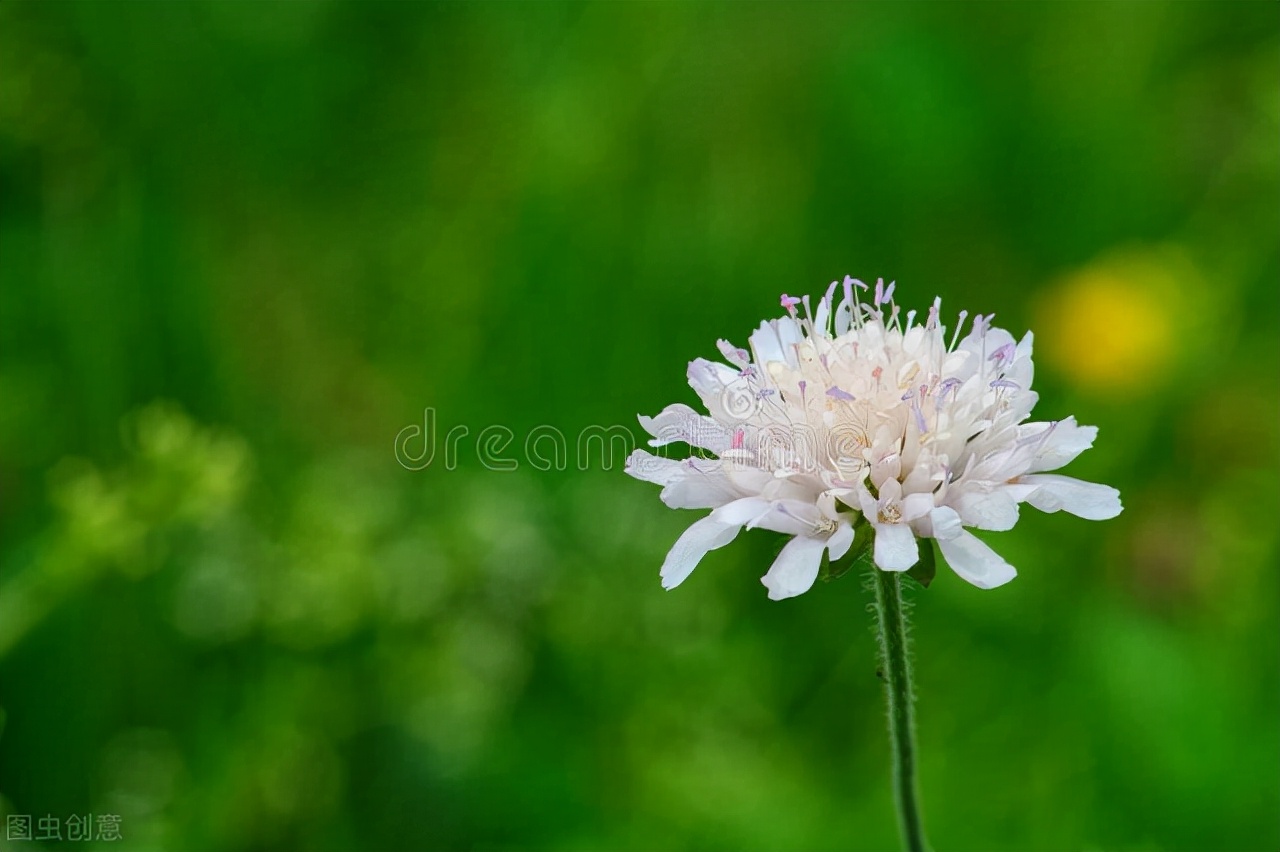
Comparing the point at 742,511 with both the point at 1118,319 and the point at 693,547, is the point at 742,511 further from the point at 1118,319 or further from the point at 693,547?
the point at 1118,319

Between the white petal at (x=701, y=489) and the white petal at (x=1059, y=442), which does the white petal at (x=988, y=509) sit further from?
the white petal at (x=701, y=489)

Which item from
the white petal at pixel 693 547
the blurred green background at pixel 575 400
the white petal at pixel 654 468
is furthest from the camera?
the blurred green background at pixel 575 400

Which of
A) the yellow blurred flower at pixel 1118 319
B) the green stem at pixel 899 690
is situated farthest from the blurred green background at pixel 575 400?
the green stem at pixel 899 690

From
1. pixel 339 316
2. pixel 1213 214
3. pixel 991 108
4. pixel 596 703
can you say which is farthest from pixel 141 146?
pixel 1213 214

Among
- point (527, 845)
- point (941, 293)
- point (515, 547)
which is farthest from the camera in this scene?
point (941, 293)

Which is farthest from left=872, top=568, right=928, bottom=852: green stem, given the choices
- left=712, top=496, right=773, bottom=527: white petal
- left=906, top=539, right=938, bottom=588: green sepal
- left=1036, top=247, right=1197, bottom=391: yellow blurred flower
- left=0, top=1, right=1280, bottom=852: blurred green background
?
left=1036, top=247, right=1197, bottom=391: yellow blurred flower

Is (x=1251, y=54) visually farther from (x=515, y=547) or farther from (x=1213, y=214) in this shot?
(x=515, y=547)

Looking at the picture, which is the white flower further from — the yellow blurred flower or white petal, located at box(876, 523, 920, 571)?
the yellow blurred flower
